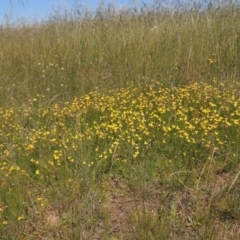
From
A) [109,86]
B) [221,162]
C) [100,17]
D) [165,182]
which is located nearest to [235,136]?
[221,162]

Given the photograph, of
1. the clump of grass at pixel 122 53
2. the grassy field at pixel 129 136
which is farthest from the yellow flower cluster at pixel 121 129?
the clump of grass at pixel 122 53

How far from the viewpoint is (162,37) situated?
15.8ft

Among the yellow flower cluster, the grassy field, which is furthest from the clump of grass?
the yellow flower cluster

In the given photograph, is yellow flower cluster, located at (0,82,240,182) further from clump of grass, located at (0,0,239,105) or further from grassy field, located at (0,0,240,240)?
clump of grass, located at (0,0,239,105)

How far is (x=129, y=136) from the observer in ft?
9.00

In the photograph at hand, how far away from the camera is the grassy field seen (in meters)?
2.10

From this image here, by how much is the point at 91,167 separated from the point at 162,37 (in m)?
2.76

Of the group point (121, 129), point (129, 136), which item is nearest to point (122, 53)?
point (121, 129)

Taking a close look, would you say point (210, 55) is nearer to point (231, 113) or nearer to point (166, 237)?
point (231, 113)

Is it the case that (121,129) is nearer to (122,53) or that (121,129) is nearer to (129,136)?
(129,136)

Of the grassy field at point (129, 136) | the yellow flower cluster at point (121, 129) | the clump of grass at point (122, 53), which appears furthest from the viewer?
the clump of grass at point (122, 53)

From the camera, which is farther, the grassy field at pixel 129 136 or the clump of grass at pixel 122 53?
the clump of grass at pixel 122 53

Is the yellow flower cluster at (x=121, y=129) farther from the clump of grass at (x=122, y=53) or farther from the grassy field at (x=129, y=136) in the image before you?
the clump of grass at (x=122, y=53)

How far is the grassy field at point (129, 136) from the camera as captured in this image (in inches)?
82.7
